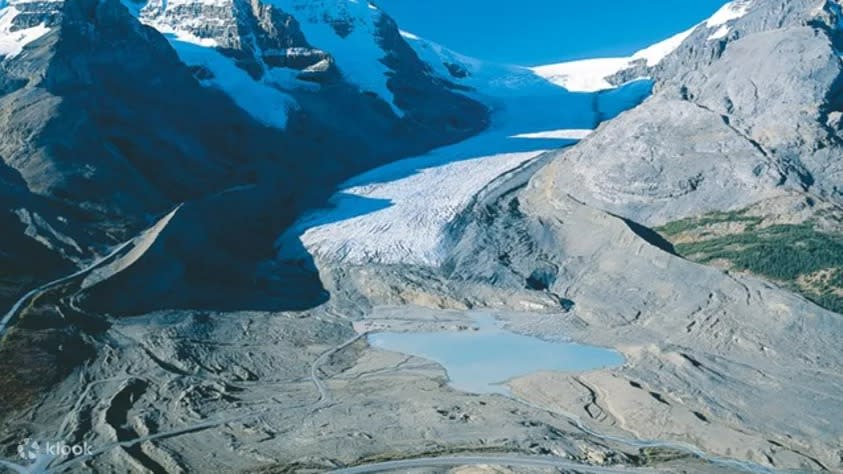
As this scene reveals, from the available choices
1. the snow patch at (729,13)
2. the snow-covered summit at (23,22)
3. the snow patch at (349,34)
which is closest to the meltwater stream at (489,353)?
the snow-covered summit at (23,22)

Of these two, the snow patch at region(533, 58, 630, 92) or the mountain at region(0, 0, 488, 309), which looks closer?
the mountain at region(0, 0, 488, 309)

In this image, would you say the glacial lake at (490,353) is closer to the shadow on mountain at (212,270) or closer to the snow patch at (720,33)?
the shadow on mountain at (212,270)

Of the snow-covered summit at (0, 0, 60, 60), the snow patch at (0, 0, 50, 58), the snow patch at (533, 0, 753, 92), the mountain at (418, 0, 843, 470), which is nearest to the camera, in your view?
the mountain at (418, 0, 843, 470)

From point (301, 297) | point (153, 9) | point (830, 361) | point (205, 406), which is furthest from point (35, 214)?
point (153, 9)

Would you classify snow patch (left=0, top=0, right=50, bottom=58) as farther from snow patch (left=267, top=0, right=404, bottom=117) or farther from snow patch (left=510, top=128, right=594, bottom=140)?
snow patch (left=510, top=128, right=594, bottom=140)

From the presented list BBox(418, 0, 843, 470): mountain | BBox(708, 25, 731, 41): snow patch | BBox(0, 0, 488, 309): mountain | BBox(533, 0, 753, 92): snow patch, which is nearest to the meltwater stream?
BBox(418, 0, 843, 470): mountain
